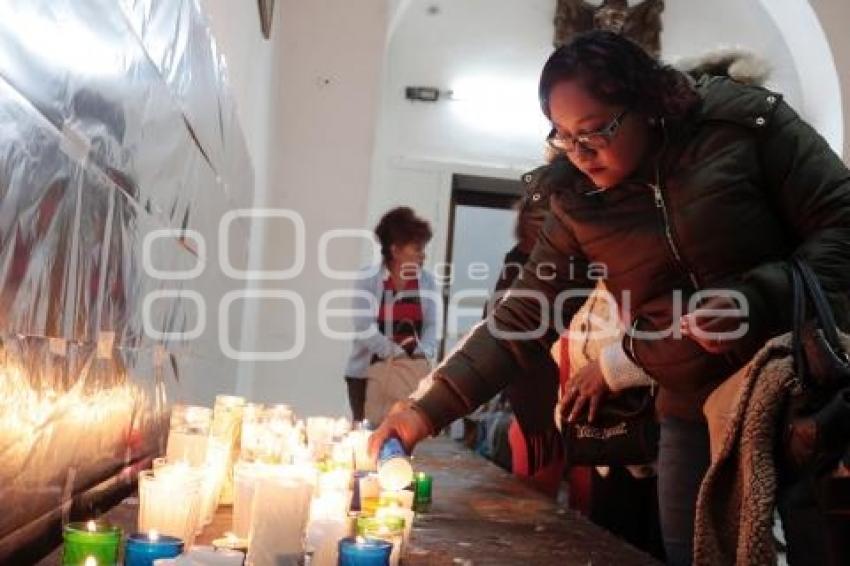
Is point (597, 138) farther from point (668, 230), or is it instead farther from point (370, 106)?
point (370, 106)

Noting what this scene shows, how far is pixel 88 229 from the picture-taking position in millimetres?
1387

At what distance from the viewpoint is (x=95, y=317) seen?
4.89 ft

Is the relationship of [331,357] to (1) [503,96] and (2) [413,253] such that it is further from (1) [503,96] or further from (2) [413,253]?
(1) [503,96]

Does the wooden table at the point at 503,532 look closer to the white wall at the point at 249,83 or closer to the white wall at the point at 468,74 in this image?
the white wall at the point at 249,83

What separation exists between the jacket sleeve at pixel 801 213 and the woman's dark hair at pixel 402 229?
2486mm

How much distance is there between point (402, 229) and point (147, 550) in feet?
9.95

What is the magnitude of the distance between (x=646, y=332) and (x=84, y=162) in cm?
101

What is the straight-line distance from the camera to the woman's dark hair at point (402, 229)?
3.96 m

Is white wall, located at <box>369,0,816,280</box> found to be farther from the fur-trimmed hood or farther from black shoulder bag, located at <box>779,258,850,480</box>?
black shoulder bag, located at <box>779,258,850,480</box>

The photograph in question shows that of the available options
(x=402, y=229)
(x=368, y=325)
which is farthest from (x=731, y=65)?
(x=368, y=325)

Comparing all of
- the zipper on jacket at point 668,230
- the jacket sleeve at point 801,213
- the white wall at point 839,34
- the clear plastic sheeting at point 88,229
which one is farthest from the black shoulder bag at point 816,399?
the white wall at point 839,34

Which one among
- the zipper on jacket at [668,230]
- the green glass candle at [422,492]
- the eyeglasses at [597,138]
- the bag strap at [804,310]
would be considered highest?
the eyeglasses at [597,138]

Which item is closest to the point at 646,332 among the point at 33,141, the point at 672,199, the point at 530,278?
Answer: the point at 672,199

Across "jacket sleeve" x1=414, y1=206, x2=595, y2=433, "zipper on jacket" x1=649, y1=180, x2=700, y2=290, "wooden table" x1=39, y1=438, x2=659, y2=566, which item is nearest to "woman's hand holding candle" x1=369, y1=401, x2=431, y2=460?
"jacket sleeve" x1=414, y1=206, x2=595, y2=433
